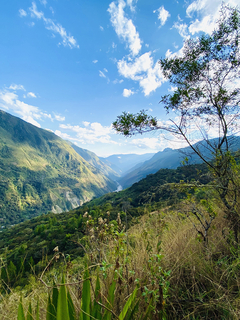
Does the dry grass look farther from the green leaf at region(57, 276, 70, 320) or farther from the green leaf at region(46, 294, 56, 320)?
the green leaf at region(57, 276, 70, 320)

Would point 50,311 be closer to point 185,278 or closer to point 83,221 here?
point 185,278

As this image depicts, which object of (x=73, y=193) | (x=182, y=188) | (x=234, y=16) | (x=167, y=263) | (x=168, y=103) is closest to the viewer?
(x=167, y=263)

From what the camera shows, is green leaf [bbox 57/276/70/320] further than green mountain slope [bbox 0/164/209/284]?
No

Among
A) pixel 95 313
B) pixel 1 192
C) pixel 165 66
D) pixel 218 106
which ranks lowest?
pixel 1 192

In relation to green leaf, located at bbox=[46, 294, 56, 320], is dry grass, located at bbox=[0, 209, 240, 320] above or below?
below

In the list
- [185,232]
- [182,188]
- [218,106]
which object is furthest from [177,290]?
[218,106]

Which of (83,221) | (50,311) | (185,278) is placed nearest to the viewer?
(50,311)

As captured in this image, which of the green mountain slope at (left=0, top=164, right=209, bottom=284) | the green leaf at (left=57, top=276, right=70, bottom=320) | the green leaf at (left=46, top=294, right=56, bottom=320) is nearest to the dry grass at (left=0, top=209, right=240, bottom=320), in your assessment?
the green leaf at (left=46, top=294, right=56, bottom=320)

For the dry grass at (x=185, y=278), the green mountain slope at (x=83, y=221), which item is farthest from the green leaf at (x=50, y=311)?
the green mountain slope at (x=83, y=221)

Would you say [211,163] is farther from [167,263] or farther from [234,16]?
[234,16]

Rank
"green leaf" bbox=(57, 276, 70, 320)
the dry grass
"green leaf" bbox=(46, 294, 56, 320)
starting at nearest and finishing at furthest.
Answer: "green leaf" bbox=(57, 276, 70, 320)
"green leaf" bbox=(46, 294, 56, 320)
the dry grass

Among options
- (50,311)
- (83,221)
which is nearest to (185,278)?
(50,311)

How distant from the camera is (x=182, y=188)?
3.06 meters

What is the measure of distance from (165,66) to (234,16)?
1.65 m
